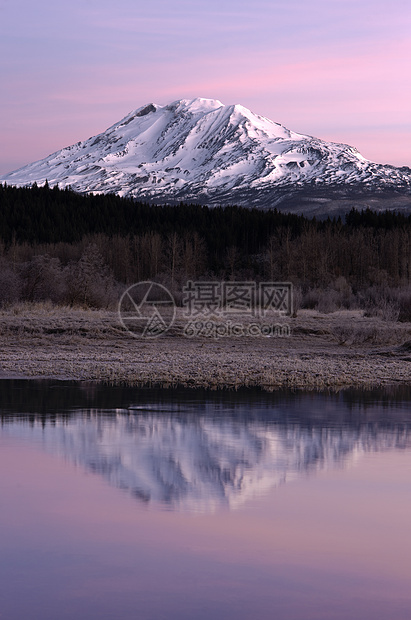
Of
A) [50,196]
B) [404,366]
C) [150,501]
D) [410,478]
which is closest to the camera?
[150,501]

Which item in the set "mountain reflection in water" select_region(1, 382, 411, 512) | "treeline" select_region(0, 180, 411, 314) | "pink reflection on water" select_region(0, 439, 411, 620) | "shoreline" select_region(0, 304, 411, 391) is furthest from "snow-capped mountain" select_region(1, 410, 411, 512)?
"treeline" select_region(0, 180, 411, 314)

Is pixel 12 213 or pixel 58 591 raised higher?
pixel 12 213

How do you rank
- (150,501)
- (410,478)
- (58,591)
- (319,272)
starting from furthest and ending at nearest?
(319,272) < (410,478) < (150,501) < (58,591)

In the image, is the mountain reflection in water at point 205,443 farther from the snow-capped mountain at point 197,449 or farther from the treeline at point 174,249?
the treeline at point 174,249

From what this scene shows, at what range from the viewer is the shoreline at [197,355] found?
68.1 ft

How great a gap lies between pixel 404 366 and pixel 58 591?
19.3 metres

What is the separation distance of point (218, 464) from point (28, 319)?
82.1ft

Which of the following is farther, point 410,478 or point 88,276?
point 88,276

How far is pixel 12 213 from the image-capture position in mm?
115125

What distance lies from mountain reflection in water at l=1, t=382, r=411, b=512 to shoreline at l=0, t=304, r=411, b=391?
13.2 feet

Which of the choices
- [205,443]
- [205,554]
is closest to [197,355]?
[205,443]

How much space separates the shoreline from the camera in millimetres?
20766

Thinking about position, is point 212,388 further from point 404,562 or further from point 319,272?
point 319,272

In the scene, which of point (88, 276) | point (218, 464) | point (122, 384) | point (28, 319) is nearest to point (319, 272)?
point (88, 276)
